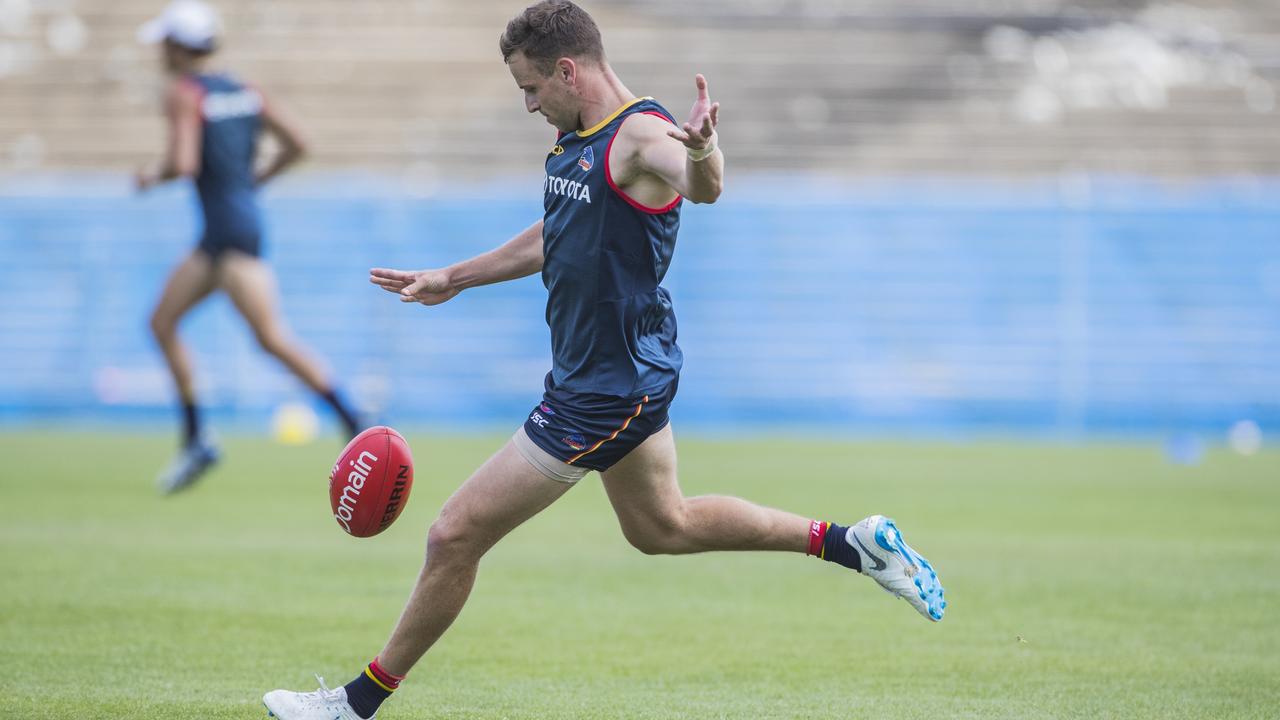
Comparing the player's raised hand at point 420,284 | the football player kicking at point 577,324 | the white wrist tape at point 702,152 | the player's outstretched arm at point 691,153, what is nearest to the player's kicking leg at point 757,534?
the football player kicking at point 577,324

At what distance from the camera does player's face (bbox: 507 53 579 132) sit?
4.57 metres

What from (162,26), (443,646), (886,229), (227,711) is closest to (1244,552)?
(443,646)

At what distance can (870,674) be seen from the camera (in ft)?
17.6

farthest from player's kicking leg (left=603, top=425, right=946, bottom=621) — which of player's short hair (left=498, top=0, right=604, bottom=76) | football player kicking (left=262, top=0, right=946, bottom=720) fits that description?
player's short hair (left=498, top=0, right=604, bottom=76)

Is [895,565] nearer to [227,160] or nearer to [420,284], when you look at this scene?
[420,284]

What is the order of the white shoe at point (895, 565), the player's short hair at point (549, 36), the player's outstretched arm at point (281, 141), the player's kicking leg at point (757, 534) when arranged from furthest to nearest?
1. the player's outstretched arm at point (281, 141)
2. the white shoe at point (895, 565)
3. the player's kicking leg at point (757, 534)
4. the player's short hair at point (549, 36)

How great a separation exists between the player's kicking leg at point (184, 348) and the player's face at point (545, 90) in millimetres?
6252

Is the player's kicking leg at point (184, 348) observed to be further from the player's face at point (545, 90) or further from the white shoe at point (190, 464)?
the player's face at point (545, 90)

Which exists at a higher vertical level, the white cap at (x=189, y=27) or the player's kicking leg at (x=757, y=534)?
the white cap at (x=189, y=27)

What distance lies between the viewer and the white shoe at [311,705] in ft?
14.4

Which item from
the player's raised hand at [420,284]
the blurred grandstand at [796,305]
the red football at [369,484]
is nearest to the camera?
the red football at [369,484]

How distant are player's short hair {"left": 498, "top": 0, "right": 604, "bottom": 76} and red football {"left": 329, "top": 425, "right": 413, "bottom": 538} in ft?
4.09

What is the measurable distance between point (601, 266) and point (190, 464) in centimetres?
662

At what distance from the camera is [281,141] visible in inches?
420
